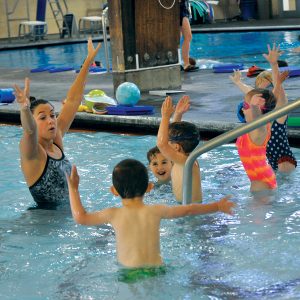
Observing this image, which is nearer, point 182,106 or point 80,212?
point 80,212

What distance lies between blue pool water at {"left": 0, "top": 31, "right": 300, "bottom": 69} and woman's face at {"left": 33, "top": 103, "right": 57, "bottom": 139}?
8982 mm

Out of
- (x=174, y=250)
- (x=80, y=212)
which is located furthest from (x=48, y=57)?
(x=80, y=212)

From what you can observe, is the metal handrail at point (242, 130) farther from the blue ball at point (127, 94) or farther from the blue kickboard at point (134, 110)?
the blue ball at point (127, 94)

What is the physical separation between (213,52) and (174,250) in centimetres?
1392

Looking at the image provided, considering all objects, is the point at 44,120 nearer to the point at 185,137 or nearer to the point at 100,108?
the point at 185,137

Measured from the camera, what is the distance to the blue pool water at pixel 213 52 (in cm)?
1639

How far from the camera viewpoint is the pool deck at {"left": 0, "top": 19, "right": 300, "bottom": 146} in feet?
28.2

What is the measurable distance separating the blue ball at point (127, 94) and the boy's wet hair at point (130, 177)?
17.7ft

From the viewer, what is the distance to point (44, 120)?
18.3ft

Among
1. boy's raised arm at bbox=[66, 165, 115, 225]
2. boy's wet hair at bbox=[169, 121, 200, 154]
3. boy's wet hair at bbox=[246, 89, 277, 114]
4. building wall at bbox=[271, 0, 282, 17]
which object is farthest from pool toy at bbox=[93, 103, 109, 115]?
building wall at bbox=[271, 0, 282, 17]

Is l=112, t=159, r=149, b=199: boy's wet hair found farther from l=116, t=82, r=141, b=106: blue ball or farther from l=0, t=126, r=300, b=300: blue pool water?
l=116, t=82, r=141, b=106: blue ball

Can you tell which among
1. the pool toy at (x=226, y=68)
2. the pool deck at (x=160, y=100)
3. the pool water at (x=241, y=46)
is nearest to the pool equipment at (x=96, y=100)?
the pool deck at (x=160, y=100)

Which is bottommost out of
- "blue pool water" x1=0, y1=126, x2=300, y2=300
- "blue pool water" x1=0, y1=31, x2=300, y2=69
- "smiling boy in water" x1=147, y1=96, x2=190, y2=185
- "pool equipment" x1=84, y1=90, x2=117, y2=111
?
"blue pool water" x1=0, y1=126, x2=300, y2=300

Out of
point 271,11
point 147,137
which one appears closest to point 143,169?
point 147,137
